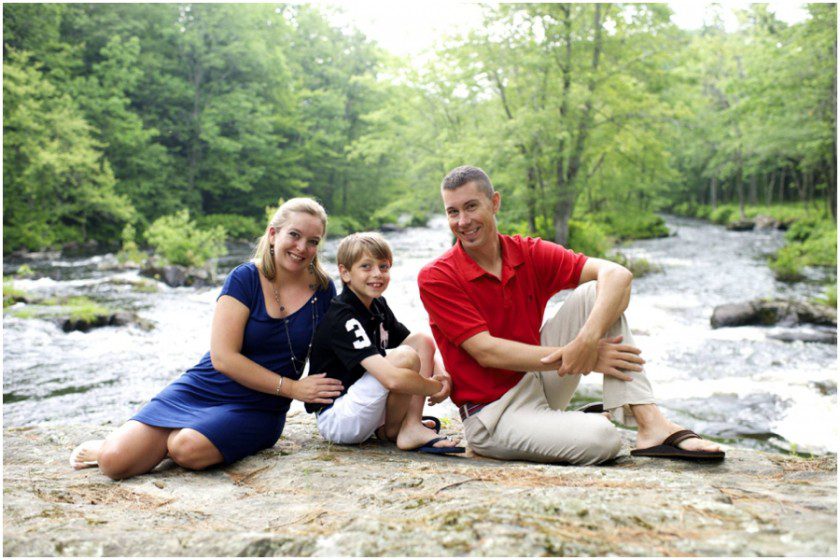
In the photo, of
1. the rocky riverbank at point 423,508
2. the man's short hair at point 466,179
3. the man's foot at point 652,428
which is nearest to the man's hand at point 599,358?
the man's foot at point 652,428

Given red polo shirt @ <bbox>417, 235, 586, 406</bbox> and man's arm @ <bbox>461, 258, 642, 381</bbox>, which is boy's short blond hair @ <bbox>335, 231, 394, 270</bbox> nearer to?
red polo shirt @ <bbox>417, 235, 586, 406</bbox>

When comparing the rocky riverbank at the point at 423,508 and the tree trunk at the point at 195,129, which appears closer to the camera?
the rocky riverbank at the point at 423,508

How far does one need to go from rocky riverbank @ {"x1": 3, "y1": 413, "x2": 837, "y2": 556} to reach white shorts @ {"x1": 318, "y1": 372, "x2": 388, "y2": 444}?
107 millimetres

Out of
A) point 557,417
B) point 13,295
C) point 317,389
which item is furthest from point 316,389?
point 13,295

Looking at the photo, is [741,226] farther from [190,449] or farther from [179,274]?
[190,449]

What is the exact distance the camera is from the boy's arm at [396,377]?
3141mm

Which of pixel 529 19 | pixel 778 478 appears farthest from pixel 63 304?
pixel 529 19

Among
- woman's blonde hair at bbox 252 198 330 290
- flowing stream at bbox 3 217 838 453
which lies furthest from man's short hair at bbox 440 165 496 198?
flowing stream at bbox 3 217 838 453

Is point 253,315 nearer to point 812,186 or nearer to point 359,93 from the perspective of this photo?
point 359,93

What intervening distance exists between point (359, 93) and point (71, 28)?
15.2m

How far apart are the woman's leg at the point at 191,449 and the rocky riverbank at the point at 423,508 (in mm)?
72

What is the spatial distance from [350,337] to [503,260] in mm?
875

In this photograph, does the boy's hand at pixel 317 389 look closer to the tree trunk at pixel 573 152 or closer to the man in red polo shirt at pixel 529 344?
the man in red polo shirt at pixel 529 344

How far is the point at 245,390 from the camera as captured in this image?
3.39m
